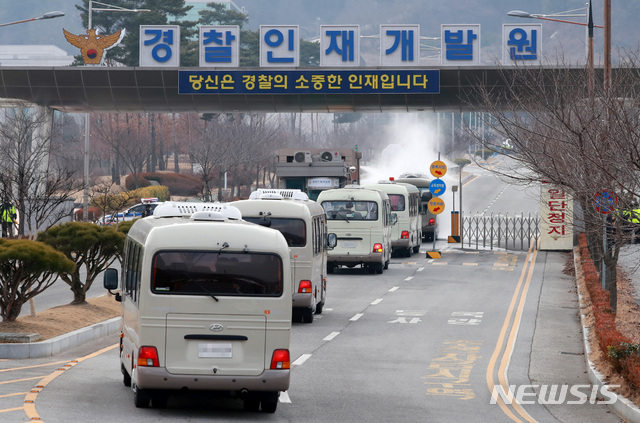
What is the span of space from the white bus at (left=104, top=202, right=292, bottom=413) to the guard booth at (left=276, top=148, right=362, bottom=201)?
2501cm

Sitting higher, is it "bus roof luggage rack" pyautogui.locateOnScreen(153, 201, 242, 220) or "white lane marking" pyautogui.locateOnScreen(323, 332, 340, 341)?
"bus roof luggage rack" pyautogui.locateOnScreen(153, 201, 242, 220)

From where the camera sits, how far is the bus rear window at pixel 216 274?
11.4m

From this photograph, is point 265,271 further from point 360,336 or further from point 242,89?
point 242,89

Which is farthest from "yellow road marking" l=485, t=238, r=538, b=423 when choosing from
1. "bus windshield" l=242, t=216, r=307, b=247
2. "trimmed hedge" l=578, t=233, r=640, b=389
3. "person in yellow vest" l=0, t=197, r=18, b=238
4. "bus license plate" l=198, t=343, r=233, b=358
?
"person in yellow vest" l=0, t=197, r=18, b=238

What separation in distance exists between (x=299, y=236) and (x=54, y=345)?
6014 mm

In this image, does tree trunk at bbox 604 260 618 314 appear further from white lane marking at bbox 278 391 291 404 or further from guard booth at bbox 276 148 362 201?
guard booth at bbox 276 148 362 201

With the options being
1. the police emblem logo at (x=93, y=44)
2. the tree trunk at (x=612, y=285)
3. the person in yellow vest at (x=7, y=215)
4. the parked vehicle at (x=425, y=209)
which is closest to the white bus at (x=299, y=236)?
the tree trunk at (x=612, y=285)

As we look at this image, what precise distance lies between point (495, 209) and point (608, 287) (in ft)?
171

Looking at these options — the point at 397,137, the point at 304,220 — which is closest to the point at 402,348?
the point at 304,220

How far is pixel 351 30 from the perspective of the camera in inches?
1577

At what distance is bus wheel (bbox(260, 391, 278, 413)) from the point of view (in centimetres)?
1170

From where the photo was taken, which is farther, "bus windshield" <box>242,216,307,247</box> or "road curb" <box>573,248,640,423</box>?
"bus windshield" <box>242,216,307,247</box>

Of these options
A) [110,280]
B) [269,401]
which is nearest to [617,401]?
[269,401]

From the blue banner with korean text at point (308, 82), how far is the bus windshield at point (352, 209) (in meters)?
9.73
